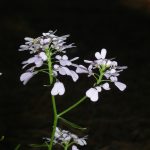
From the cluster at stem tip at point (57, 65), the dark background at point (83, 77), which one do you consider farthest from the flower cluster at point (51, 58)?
the dark background at point (83, 77)

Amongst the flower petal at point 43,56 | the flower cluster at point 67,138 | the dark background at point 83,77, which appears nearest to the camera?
the flower petal at point 43,56

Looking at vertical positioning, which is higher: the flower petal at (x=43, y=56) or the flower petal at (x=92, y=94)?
the flower petal at (x=43, y=56)

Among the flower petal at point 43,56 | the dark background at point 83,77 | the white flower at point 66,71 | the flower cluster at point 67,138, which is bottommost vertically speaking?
the flower cluster at point 67,138

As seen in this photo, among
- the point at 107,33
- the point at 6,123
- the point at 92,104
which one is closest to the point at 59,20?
the point at 107,33

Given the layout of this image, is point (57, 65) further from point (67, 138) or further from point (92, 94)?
point (67, 138)

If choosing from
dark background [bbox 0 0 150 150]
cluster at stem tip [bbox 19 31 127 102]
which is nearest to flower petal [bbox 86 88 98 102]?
cluster at stem tip [bbox 19 31 127 102]

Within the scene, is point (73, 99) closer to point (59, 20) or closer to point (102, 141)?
point (102, 141)

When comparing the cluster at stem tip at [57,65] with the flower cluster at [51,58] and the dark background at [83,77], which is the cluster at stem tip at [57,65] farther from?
the dark background at [83,77]

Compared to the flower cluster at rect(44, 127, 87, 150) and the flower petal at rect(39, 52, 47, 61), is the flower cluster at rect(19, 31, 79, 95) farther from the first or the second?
the flower cluster at rect(44, 127, 87, 150)
